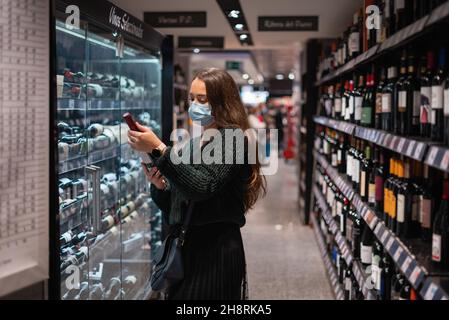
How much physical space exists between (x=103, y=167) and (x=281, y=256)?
300 cm

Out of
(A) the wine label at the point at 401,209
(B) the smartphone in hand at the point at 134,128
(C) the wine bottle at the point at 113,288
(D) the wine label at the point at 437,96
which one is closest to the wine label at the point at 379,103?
(A) the wine label at the point at 401,209

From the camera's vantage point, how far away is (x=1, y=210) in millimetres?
2357

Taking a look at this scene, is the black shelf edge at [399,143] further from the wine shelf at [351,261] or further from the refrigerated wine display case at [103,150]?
the refrigerated wine display case at [103,150]

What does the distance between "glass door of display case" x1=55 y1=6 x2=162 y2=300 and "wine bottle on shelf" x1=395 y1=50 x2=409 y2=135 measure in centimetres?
159

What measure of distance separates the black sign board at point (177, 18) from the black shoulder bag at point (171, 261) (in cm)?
396

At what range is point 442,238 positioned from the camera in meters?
Answer: 2.21

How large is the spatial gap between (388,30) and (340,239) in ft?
6.36

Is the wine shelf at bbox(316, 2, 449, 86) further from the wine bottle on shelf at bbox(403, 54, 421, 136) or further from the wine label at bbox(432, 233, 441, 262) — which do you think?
the wine label at bbox(432, 233, 441, 262)

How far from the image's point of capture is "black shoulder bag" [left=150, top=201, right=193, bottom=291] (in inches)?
94.3

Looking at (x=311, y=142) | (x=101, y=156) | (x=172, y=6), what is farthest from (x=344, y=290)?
(x=311, y=142)

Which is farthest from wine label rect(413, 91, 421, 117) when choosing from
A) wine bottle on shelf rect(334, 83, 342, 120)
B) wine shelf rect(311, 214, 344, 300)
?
wine bottle on shelf rect(334, 83, 342, 120)

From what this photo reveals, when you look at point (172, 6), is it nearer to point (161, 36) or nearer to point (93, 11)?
point (161, 36)

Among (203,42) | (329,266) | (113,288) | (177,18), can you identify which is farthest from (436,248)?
(203,42)

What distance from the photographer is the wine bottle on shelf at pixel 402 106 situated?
2716 millimetres
